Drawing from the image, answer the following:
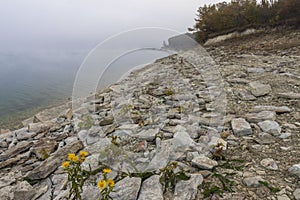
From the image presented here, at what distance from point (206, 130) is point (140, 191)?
1770 millimetres

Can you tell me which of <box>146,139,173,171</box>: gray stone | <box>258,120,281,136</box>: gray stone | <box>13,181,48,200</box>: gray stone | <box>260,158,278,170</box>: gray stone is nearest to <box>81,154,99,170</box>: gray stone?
<box>13,181,48,200</box>: gray stone

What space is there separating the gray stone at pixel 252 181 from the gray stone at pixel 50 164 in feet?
8.38

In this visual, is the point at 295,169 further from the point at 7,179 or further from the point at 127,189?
the point at 7,179

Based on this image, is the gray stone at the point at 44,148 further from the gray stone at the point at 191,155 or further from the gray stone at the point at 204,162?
the gray stone at the point at 204,162

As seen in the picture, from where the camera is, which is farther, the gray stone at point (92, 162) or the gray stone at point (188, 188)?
the gray stone at point (92, 162)

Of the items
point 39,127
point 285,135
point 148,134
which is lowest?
point 285,135

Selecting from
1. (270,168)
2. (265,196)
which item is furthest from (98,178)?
(270,168)

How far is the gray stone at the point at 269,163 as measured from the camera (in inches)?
103

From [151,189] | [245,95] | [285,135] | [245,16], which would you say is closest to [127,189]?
[151,189]

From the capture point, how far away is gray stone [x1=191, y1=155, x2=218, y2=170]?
269 centimetres

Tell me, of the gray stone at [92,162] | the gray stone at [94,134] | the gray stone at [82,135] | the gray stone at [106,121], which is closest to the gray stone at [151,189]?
the gray stone at [92,162]

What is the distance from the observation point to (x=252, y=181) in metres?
2.38

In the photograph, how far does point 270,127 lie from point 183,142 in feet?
4.69

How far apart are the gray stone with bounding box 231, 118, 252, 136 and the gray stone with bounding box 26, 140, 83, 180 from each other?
8.44 feet
